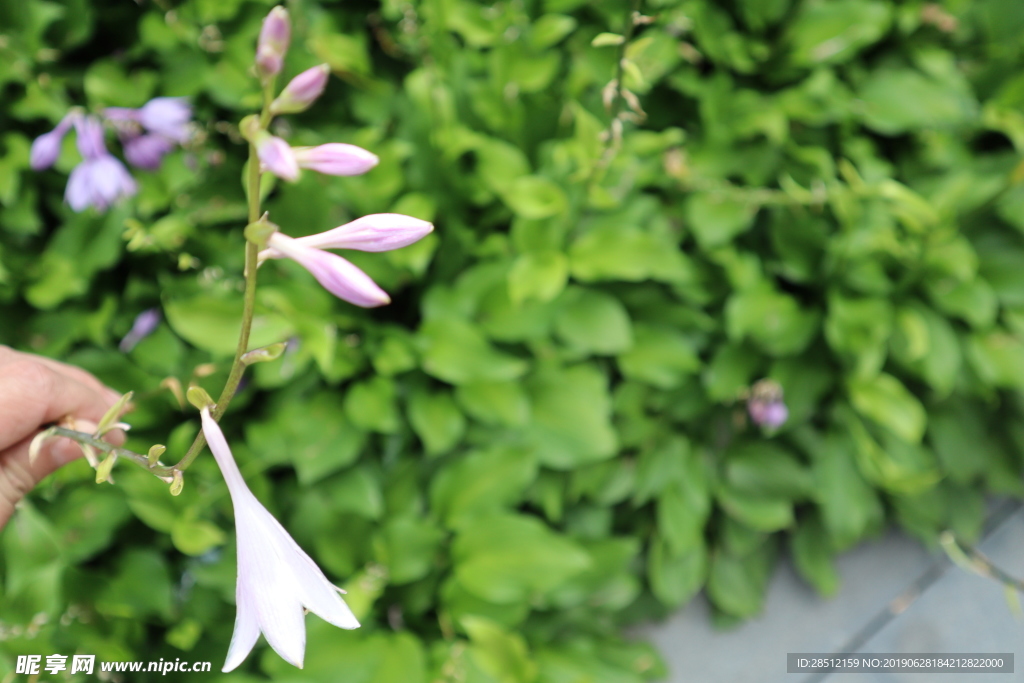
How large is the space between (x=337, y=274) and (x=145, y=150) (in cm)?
134

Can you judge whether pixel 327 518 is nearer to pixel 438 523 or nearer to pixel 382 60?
pixel 438 523

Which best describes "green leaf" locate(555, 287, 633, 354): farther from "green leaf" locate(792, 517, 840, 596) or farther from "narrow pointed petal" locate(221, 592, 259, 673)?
"narrow pointed petal" locate(221, 592, 259, 673)

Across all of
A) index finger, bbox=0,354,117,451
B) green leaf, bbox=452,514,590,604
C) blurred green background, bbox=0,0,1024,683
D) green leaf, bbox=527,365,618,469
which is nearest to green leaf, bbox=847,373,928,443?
blurred green background, bbox=0,0,1024,683

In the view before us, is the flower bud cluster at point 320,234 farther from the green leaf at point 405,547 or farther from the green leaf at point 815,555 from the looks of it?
the green leaf at point 815,555

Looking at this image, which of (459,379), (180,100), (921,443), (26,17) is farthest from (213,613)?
(921,443)

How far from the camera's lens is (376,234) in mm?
671

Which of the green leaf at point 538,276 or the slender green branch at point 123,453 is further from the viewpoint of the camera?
the green leaf at point 538,276

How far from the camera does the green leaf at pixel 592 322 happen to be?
1.85 m

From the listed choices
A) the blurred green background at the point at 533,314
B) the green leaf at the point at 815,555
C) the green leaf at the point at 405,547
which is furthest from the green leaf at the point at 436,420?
the green leaf at the point at 815,555

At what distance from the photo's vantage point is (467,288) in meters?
1.87

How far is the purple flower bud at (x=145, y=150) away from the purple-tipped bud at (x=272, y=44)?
3.92 feet

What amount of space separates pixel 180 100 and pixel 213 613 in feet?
4.45

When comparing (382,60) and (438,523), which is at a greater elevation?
(382,60)

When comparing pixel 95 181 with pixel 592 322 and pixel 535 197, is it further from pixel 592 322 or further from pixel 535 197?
pixel 592 322
